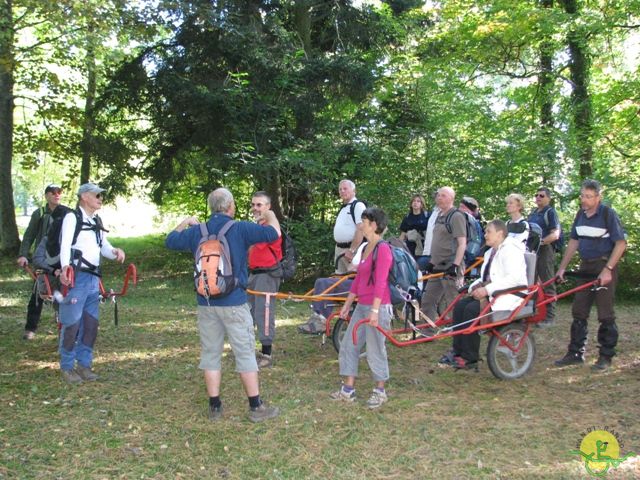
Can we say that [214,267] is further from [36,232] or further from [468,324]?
[36,232]

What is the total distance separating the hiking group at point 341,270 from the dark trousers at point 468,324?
1 centimetres

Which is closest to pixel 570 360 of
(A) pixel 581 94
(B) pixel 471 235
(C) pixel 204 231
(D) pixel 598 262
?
(D) pixel 598 262

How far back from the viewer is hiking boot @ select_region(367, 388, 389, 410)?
16.0 feet

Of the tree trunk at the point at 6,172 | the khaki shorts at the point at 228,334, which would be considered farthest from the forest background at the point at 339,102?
the khaki shorts at the point at 228,334

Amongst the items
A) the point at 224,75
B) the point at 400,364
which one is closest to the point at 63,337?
the point at 400,364

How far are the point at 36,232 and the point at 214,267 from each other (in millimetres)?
3934

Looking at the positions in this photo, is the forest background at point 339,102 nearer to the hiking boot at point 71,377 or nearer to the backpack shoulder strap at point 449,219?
the backpack shoulder strap at point 449,219

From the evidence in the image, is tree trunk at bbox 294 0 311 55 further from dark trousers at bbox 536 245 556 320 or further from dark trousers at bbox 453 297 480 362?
dark trousers at bbox 453 297 480 362

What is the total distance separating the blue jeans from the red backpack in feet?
5.88

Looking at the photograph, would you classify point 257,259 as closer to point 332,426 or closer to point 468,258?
point 332,426

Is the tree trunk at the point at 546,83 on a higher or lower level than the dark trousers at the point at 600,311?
higher

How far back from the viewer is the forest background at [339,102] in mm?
10891

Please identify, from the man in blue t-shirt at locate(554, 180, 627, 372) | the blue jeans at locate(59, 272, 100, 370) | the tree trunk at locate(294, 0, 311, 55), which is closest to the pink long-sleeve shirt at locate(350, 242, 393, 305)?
the man in blue t-shirt at locate(554, 180, 627, 372)

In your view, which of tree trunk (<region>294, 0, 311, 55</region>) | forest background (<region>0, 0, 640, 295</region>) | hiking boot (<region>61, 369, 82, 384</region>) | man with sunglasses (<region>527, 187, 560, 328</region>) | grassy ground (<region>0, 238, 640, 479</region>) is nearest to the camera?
grassy ground (<region>0, 238, 640, 479</region>)
